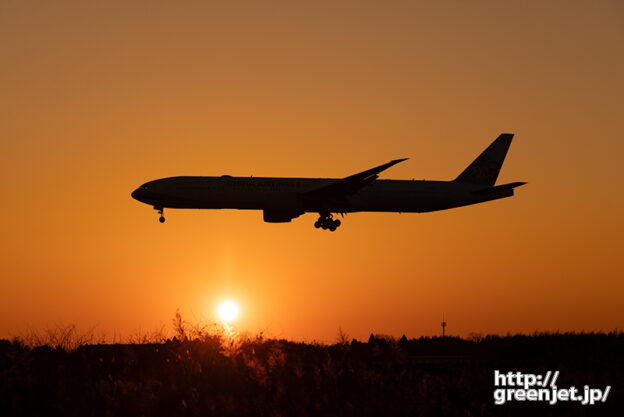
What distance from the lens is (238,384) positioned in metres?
20.1

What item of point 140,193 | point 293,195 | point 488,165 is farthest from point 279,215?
point 488,165

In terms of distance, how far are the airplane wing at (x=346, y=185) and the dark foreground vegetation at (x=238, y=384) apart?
25080 mm

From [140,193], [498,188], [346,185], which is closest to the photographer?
[346,185]

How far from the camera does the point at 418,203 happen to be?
57.1m

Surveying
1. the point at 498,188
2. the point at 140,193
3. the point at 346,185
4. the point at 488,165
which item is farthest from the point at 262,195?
the point at 488,165

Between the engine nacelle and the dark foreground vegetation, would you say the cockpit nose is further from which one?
the dark foreground vegetation

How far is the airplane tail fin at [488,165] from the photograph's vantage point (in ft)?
212

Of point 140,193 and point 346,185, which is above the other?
point 346,185

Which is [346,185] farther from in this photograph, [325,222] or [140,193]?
[140,193]

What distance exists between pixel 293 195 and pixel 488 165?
21.0m

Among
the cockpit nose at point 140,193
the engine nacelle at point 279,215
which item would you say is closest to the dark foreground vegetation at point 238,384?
the engine nacelle at point 279,215

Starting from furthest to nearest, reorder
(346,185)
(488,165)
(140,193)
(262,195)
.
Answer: (488,165) → (140,193) → (262,195) → (346,185)

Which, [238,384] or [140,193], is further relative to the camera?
[140,193]

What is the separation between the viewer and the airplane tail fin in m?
64.6
